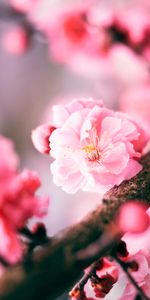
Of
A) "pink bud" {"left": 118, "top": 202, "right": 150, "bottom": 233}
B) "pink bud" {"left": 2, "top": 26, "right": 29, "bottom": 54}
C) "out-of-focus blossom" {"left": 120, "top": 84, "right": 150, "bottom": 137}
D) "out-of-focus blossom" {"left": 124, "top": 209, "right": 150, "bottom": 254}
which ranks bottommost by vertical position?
"out-of-focus blossom" {"left": 124, "top": 209, "right": 150, "bottom": 254}

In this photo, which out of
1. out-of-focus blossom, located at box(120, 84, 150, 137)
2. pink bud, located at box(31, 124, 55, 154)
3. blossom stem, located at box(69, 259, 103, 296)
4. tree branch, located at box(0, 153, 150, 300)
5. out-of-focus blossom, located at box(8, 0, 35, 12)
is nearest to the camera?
tree branch, located at box(0, 153, 150, 300)

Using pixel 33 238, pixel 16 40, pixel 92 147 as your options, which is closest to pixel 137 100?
pixel 16 40

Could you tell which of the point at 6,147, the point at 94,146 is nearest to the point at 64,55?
the point at 94,146

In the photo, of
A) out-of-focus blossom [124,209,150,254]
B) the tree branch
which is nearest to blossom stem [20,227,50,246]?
the tree branch

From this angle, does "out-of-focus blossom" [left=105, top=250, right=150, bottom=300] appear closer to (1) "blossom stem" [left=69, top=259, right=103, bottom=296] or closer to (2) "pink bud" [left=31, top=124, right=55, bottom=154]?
(1) "blossom stem" [left=69, top=259, right=103, bottom=296]

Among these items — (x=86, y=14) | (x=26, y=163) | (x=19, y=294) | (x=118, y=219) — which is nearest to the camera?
(x=19, y=294)

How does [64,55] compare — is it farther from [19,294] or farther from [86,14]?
[19,294]
